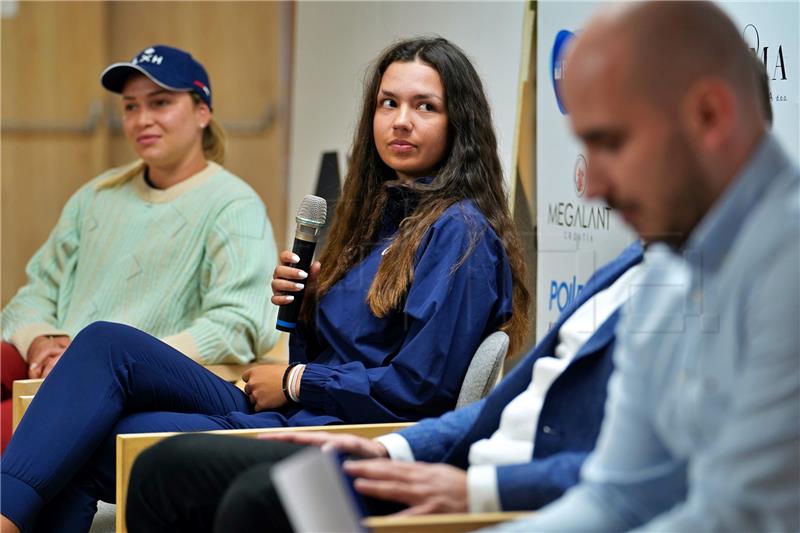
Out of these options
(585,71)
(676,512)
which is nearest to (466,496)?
(676,512)

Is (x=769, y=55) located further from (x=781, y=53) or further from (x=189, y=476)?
(x=189, y=476)

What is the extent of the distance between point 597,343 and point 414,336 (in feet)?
1.84

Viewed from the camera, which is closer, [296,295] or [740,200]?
[740,200]

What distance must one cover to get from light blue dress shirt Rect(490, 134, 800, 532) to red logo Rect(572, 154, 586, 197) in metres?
1.58

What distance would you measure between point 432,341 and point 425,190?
36cm

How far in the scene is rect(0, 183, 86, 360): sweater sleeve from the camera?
9.68ft

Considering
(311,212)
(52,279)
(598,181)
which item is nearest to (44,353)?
(52,279)

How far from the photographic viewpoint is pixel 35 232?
17.3 feet

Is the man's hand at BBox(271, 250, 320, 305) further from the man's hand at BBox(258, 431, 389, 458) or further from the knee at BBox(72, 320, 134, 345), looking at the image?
the man's hand at BBox(258, 431, 389, 458)

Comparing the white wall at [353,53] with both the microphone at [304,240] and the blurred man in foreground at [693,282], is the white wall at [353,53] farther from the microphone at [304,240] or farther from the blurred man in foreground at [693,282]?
the blurred man in foreground at [693,282]

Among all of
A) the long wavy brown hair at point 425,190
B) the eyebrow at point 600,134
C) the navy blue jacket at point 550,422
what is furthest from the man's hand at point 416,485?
the long wavy brown hair at point 425,190

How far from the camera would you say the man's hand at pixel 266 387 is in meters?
2.07

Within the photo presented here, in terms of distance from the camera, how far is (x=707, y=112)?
1046 millimetres

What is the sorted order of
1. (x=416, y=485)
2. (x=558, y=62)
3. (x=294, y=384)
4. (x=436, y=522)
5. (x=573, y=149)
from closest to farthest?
(x=436, y=522), (x=416, y=485), (x=294, y=384), (x=573, y=149), (x=558, y=62)
